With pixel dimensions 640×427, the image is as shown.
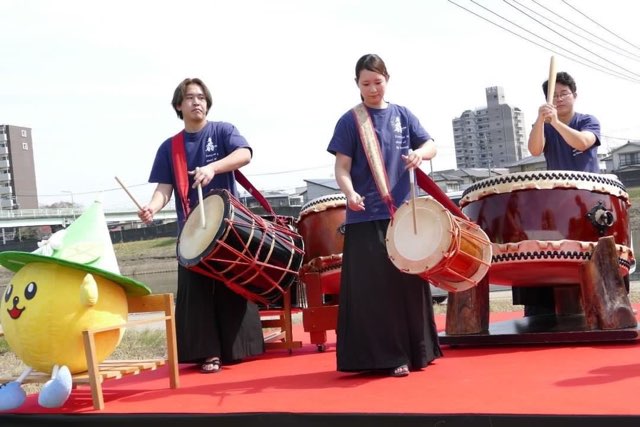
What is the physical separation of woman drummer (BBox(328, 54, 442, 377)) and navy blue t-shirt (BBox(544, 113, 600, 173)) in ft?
4.00

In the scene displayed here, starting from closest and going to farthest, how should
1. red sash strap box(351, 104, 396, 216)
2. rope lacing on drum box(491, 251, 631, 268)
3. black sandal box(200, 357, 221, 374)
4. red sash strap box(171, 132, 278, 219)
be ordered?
1. red sash strap box(351, 104, 396, 216)
2. rope lacing on drum box(491, 251, 631, 268)
3. black sandal box(200, 357, 221, 374)
4. red sash strap box(171, 132, 278, 219)

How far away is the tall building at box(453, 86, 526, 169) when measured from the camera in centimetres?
8906

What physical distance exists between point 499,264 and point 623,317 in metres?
0.67

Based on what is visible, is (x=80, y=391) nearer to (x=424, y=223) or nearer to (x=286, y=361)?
(x=286, y=361)

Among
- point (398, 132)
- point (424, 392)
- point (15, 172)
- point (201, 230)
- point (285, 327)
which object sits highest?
point (15, 172)

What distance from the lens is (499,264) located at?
4125 mm

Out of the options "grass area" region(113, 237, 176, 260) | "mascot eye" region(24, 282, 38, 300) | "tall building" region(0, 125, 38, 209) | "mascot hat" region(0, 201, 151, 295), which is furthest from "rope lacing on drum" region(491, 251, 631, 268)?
"tall building" region(0, 125, 38, 209)

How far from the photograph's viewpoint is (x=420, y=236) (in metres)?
3.29

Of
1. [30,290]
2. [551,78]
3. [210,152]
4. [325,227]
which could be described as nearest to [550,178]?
[551,78]

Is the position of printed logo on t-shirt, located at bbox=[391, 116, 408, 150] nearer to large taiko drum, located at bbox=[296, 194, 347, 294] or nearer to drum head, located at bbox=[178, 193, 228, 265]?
drum head, located at bbox=[178, 193, 228, 265]

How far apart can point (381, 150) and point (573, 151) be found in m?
1.52

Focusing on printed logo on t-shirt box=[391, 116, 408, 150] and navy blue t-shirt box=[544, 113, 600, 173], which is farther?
navy blue t-shirt box=[544, 113, 600, 173]

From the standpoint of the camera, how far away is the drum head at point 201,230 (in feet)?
12.4

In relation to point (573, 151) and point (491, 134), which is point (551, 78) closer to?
point (573, 151)
